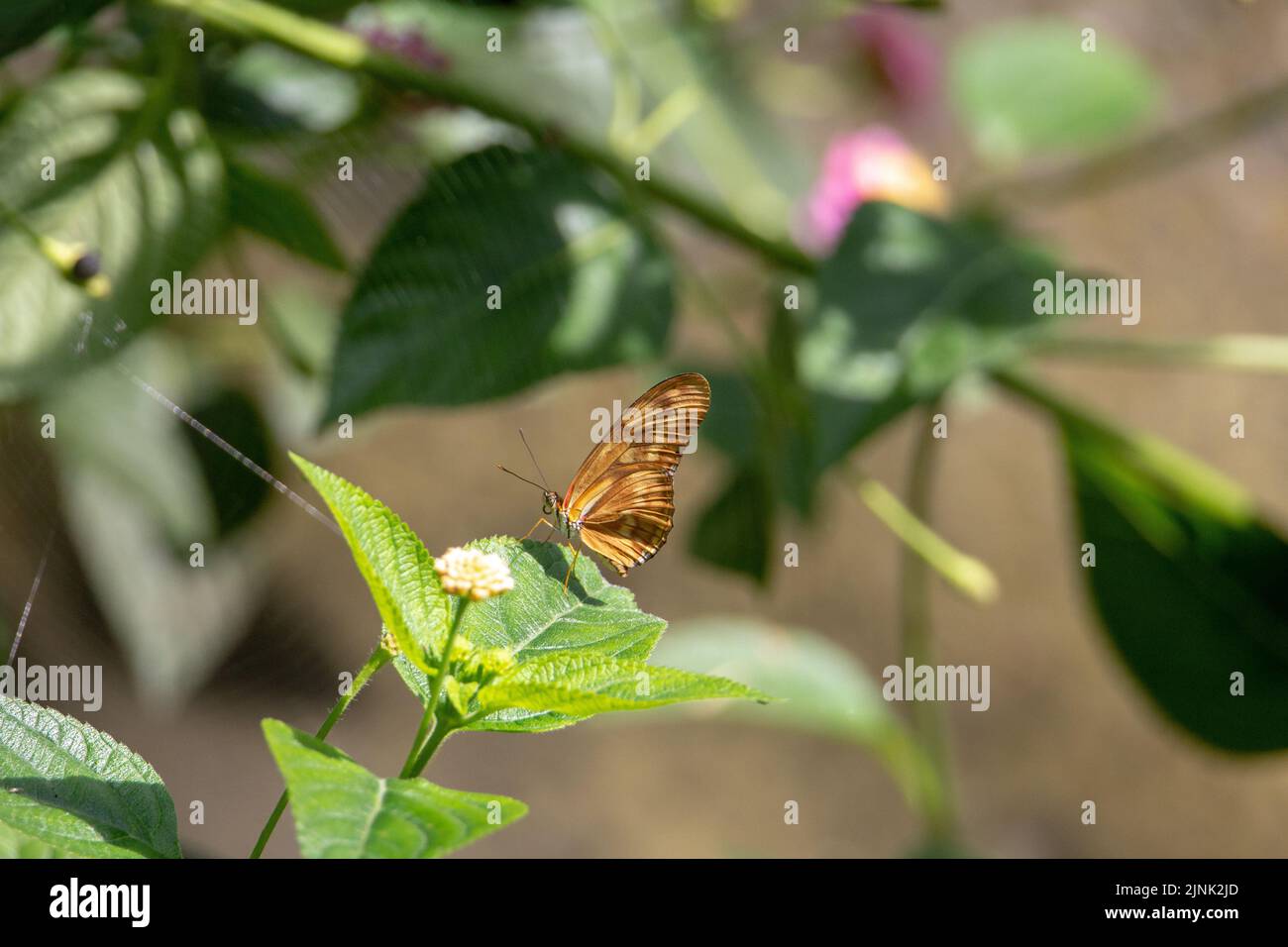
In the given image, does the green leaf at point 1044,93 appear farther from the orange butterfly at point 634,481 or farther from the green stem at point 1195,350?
the orange butterfly at point 634,481

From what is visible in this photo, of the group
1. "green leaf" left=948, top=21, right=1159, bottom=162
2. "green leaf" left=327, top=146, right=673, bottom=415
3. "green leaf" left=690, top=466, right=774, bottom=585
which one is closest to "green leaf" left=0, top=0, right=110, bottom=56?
"green leaf" left=327, top=146, right=673, bottom=415

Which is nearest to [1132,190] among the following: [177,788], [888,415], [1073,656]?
[1073,656]

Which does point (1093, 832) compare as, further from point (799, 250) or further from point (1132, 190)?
point (799, 250)

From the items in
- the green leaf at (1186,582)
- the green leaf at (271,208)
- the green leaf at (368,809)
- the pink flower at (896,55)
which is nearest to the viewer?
the green leaf at (368,809)

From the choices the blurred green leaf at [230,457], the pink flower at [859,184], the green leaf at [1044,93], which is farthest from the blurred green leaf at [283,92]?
the green leaf at [1044,93]

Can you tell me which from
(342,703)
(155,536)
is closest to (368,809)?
(342,703)

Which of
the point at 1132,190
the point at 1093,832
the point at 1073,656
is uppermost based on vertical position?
the point at 1132,190
